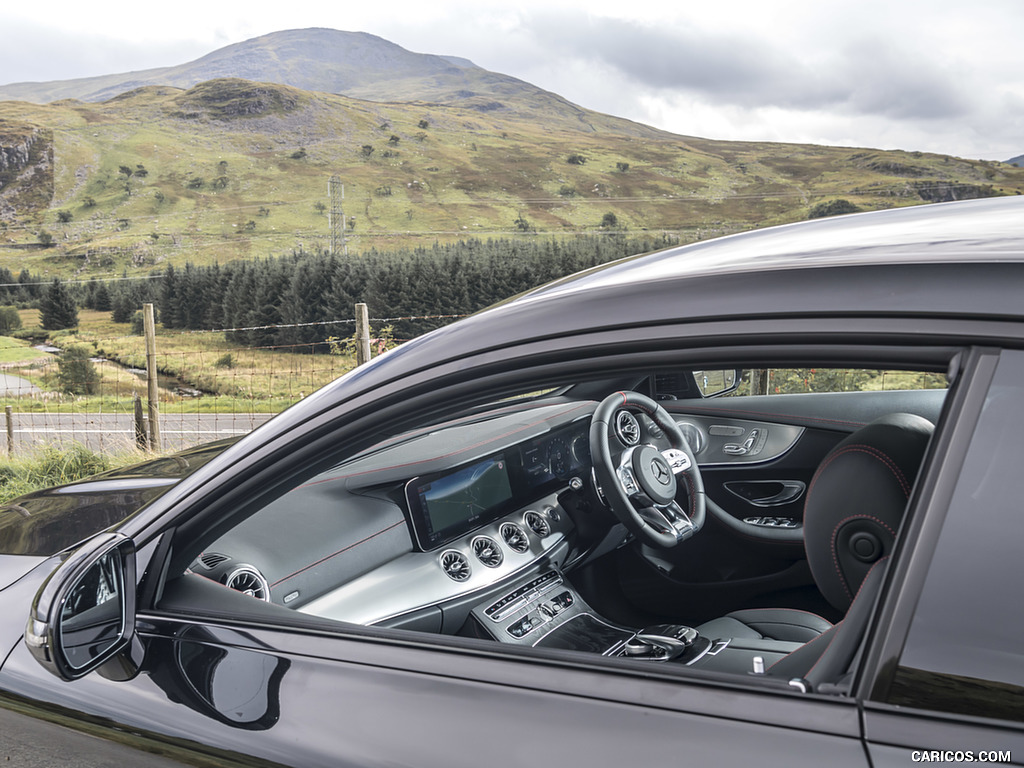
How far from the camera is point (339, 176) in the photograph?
100875 millimetres

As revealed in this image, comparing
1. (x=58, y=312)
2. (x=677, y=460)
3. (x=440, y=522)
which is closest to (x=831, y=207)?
(x=58, y=312)

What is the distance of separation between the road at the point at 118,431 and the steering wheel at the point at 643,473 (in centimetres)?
118

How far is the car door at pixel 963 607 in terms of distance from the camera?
0.69m

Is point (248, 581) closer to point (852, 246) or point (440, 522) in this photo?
point (440, 522)

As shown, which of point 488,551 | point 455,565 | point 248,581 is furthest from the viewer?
point 488,551

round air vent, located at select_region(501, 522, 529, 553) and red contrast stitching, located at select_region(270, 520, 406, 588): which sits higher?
red contrast stitching, located at select_region(270, 520, 406, 588)

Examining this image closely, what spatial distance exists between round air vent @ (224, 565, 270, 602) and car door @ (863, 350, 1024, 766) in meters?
1.18

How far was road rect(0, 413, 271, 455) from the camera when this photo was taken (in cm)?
724

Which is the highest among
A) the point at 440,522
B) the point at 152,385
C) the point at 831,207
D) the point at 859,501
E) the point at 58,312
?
the point at 831,207

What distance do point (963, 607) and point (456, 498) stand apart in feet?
5.51

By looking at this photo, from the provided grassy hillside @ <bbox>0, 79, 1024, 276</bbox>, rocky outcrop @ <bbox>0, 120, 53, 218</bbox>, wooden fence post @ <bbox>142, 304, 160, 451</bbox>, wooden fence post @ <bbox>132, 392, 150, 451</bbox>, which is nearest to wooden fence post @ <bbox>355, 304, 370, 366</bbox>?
wooden fence post @ <bbox>142, 304, 160, 451</bbox>

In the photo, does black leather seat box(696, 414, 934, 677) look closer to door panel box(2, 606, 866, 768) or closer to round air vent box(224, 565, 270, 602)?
door panel box(2, 606, 866, 768)

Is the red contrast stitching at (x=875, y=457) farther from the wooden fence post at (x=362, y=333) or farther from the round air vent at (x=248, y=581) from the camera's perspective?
the wooden fence post at (x=362, y=333)

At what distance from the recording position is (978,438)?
2.40 feet
